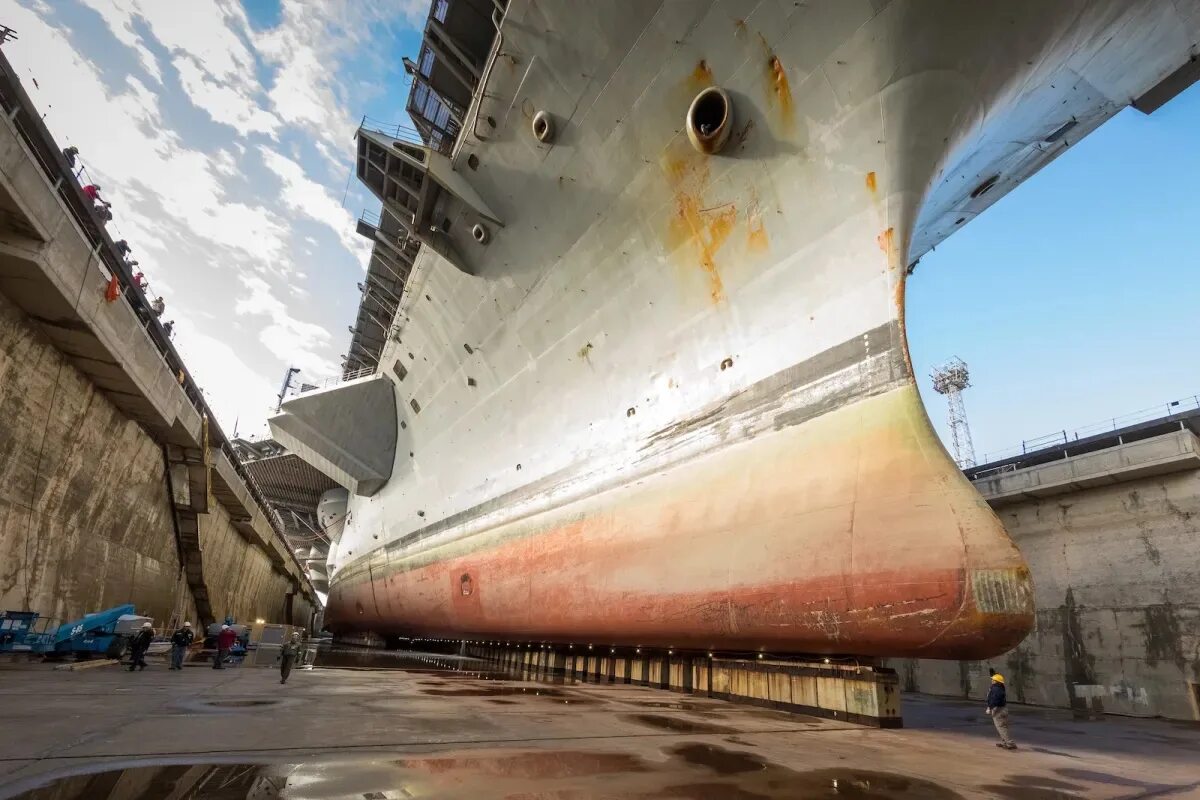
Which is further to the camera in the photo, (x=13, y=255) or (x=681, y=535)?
(x=13, y=255)

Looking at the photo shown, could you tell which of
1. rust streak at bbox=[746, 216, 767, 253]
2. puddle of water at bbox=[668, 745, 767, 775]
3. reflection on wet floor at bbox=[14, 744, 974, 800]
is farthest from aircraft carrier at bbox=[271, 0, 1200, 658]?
reflection on wet floor at bbox=[14, 744, 974, 800]

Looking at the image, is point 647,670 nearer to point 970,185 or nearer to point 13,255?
point 970,185

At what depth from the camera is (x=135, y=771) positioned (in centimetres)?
288

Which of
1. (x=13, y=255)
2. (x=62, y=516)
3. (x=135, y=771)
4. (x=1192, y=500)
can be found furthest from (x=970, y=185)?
(x=62, y=516)

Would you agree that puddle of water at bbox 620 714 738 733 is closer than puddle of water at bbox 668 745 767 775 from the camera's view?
No

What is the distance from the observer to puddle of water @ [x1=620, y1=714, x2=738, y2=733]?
496 centimetres

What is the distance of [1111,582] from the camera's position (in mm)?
11211

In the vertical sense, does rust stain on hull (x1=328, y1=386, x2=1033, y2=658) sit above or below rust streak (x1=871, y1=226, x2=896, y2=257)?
below

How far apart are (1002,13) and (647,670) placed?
918 cm

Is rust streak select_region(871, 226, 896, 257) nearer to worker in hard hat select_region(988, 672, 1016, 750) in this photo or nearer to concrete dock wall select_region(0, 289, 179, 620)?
worker in hard hat select_region(988, 672, 1016, 750)

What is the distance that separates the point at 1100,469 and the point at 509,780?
13324mm

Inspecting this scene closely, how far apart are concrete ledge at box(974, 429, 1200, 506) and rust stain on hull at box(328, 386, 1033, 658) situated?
8639 millimetres

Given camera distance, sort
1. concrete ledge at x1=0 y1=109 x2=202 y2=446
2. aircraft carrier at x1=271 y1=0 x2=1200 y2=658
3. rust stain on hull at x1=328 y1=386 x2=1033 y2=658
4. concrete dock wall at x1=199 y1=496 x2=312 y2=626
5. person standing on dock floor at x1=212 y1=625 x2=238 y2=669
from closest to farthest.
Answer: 1. rust stain on hull at x1=328 y1=386 x2=1033 y2=658
2. aircraft carrier at x1=271 y1=0 x2=1200 y2=658
3. concrete ledge at x1=0 y1=109 x2=202 y2=446
4. person standing on dock floor at x1=212 y1=625 x2=238 y2=669
5. concrete dock wall at x1=199 y1=496 x2=312 y2=626

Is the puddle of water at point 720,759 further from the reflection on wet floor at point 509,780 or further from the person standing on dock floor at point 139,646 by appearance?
the person standing on dock floor at point 139,646
